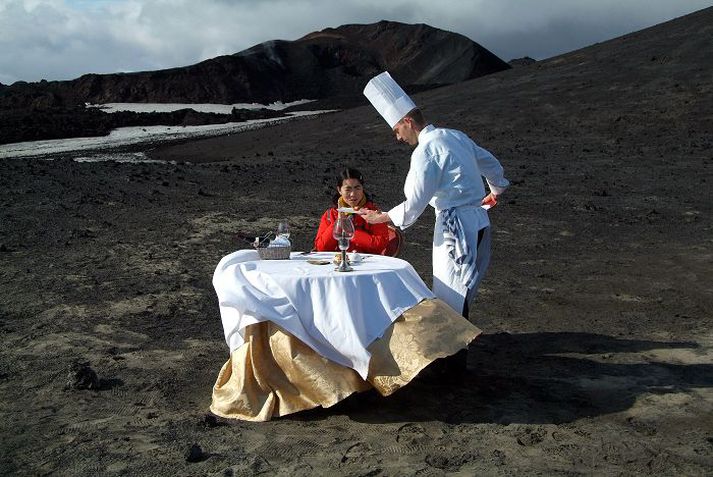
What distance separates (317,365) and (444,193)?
1.34 meters

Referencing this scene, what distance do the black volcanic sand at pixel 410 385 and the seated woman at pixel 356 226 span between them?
3.57ft

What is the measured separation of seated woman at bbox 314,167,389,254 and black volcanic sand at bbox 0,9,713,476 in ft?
3.57

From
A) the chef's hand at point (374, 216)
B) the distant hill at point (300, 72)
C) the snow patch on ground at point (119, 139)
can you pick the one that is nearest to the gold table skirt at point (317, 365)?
the chef's hand at point (374, 216)

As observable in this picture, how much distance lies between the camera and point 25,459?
13.4 ft

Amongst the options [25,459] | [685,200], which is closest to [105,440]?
[25,459]

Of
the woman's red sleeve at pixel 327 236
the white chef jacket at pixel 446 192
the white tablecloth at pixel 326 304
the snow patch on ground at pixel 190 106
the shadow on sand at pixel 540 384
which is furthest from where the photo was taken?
the snow patch on ground at pixel 190 106

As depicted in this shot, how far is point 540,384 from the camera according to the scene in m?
5.23

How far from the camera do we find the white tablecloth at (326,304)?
14.9 feet

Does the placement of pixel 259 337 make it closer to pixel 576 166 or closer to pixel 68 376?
pixel 68 376

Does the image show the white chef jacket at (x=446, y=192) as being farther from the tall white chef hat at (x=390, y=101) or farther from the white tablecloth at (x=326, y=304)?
the white tablecloth at (x=326, y=304)

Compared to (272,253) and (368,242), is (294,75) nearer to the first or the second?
(368,242)

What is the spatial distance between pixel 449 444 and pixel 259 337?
1.24 m

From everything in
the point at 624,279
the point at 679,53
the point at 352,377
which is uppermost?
the point at 679,53

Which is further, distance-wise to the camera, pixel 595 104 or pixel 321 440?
pixel 595 104
